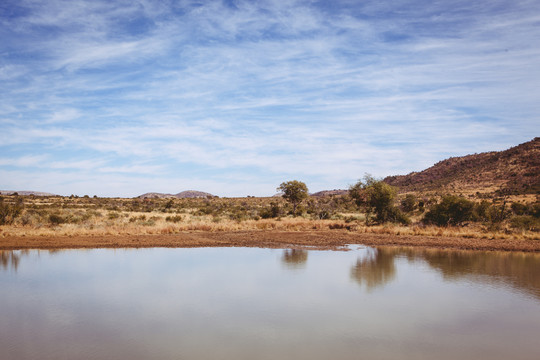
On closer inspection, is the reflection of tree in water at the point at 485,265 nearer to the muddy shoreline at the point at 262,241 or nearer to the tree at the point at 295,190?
the muddy shoreline at the point at 262,241

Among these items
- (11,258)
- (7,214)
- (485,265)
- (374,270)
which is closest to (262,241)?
(374,270)

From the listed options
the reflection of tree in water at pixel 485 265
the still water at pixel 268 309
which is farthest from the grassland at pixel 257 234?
the still water at pixel 268 309

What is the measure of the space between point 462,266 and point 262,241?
424 inches

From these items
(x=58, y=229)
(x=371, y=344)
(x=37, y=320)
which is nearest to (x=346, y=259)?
(x=371, y=344)

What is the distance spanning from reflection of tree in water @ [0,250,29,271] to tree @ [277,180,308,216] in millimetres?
27529

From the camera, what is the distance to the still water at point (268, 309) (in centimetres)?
692

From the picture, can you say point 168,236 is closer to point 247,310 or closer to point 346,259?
point 346,259

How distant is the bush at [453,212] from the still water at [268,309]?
12463mm

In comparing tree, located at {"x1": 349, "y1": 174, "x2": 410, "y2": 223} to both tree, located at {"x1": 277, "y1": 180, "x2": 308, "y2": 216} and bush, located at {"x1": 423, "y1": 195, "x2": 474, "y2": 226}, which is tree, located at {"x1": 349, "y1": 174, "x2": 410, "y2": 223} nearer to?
bush, located at {"x1": 423, "y1": 195, "x2": 474, "y2": 226}

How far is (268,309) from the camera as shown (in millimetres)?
9094

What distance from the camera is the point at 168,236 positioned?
23812 mm

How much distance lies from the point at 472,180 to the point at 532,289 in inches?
2248

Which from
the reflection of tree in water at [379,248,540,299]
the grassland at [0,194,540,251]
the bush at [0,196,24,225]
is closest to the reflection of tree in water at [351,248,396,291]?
A: the reflection of tree in water at [379,248,540,299]

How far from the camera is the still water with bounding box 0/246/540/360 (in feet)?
22.7
